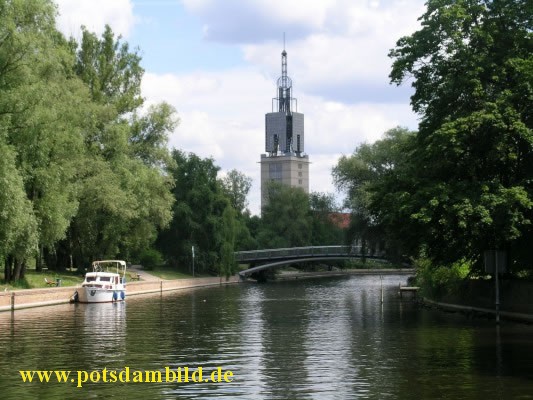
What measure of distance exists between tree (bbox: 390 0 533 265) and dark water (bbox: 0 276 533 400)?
15.0 feet

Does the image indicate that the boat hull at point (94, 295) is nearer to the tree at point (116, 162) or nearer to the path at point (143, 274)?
the tree at point (116, 162)

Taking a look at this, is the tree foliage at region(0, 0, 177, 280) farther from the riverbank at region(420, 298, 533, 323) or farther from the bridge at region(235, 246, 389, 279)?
the bridge at region(235, 246, 389, 279)

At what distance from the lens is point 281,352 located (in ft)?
88.1

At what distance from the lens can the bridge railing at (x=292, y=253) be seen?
366 ft

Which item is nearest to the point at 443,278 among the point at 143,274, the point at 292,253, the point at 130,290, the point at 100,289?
the point at 100,289

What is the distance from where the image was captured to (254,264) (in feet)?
379

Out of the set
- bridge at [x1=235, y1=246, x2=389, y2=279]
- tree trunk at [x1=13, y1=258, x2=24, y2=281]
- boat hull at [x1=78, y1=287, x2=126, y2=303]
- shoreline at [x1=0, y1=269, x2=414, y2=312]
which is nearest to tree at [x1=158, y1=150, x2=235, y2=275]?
shoreline at [x1=0, y1=269, x2=414, y2=312]

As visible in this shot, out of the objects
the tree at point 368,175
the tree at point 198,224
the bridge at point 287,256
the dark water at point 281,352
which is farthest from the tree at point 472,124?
the bridge at point 287,256

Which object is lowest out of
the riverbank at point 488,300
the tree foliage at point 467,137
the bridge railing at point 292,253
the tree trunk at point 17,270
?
the riverbank at point 488,300

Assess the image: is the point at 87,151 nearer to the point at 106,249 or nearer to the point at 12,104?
the point at 106,249

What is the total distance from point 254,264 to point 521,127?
3219 inches

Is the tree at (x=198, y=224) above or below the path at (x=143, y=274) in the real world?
above

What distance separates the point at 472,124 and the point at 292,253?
3222 inches

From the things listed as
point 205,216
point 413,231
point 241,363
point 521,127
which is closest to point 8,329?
point 241,363
